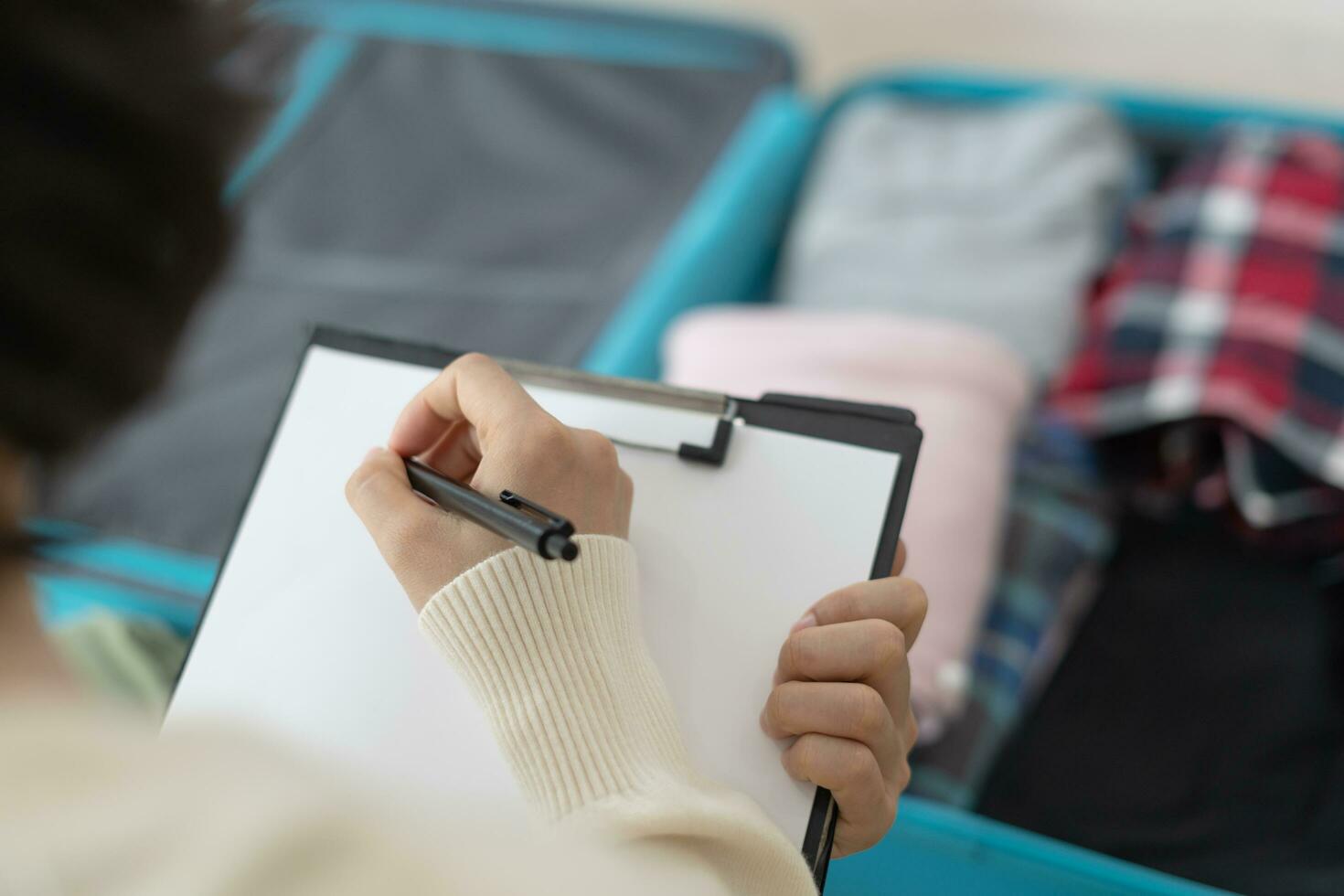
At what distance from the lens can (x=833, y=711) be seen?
40cm

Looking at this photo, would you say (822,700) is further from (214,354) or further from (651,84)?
(651,84)

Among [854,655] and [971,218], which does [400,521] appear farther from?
[971,218]

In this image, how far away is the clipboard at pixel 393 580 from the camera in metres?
0.43

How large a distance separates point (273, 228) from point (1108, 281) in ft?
2.93

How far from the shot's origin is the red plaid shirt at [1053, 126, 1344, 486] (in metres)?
0.86

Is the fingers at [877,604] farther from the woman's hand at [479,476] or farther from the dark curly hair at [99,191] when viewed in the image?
the dark curly hair at [99,191]

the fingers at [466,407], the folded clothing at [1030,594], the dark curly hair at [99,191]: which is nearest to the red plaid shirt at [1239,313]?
the folded clothing at [1030,594]

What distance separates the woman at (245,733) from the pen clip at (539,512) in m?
0.01

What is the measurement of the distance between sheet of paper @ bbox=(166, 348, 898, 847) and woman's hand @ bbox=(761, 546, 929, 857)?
14 millimetres

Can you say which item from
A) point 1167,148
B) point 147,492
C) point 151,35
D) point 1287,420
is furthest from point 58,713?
point 1167,148

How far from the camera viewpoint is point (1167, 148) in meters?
1.18

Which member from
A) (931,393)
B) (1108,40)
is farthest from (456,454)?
(1108,40)

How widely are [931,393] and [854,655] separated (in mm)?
462

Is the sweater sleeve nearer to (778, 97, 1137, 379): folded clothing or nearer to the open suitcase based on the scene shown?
the open suitcase
